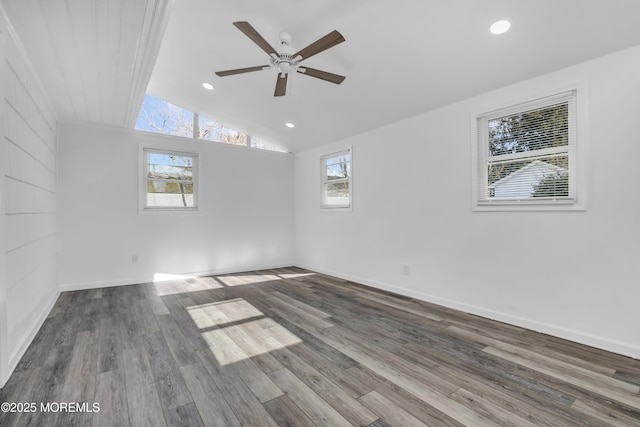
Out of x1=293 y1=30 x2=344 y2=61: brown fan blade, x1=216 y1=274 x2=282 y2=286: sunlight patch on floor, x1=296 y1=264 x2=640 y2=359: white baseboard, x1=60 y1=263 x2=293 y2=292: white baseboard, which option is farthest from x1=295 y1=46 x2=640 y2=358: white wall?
x1=60 y1=263 x2=293 y2=292: white baseboard

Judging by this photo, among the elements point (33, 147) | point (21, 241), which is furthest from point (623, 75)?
point (33, 147)

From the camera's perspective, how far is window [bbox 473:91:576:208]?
266cm

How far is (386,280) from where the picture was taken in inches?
166

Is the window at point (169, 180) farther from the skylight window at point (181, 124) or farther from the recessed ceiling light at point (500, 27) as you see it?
the recessed ceiling light at point (500, 27)

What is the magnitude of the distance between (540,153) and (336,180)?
3.01 meters

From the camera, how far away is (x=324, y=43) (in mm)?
2277

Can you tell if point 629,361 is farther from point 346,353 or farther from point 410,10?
point 410,10

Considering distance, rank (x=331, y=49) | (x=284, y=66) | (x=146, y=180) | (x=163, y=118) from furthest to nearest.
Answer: (x=163, y=118) → (x=146, y=180) → (x=331, y=49) → (x=284, y=66)

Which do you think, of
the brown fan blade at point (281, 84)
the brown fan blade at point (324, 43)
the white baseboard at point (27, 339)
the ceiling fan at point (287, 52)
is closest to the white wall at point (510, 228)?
the ceiling fan at point (287, 52)

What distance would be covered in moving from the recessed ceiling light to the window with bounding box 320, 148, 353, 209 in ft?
8.88

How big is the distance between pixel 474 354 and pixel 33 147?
14.2 feet

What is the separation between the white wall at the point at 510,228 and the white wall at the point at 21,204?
377 centimetres

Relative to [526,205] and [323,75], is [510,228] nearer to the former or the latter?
[526,205]

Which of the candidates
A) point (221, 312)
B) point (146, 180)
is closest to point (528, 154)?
point (221, 312)
